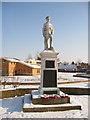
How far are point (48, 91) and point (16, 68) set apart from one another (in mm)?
29271

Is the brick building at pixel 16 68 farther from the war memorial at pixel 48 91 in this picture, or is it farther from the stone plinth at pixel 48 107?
the stone plinth at pixel 48 107

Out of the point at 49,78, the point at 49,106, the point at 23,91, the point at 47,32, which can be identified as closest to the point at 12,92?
the point at 23,91

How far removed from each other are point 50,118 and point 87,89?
30.4 feet

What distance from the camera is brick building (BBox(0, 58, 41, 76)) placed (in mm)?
36125

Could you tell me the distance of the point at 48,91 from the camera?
10.4 m

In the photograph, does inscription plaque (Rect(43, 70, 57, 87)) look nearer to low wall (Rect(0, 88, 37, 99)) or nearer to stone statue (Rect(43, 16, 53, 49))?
stone statue (Rect(43, 16, 53, 49))

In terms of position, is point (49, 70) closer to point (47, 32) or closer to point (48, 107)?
point (48, 107)

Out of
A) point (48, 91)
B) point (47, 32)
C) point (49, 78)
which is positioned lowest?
point (48, 91)

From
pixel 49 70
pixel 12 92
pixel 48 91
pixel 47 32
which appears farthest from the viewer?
pixel 12 92

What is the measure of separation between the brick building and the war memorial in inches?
1000

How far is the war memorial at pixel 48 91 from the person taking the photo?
8.91 meters

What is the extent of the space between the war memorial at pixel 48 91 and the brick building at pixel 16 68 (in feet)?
83.3

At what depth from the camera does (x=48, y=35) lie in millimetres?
11188

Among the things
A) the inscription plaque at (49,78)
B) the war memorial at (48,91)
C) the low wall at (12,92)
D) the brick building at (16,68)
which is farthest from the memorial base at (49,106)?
the brick building at (16,68)
